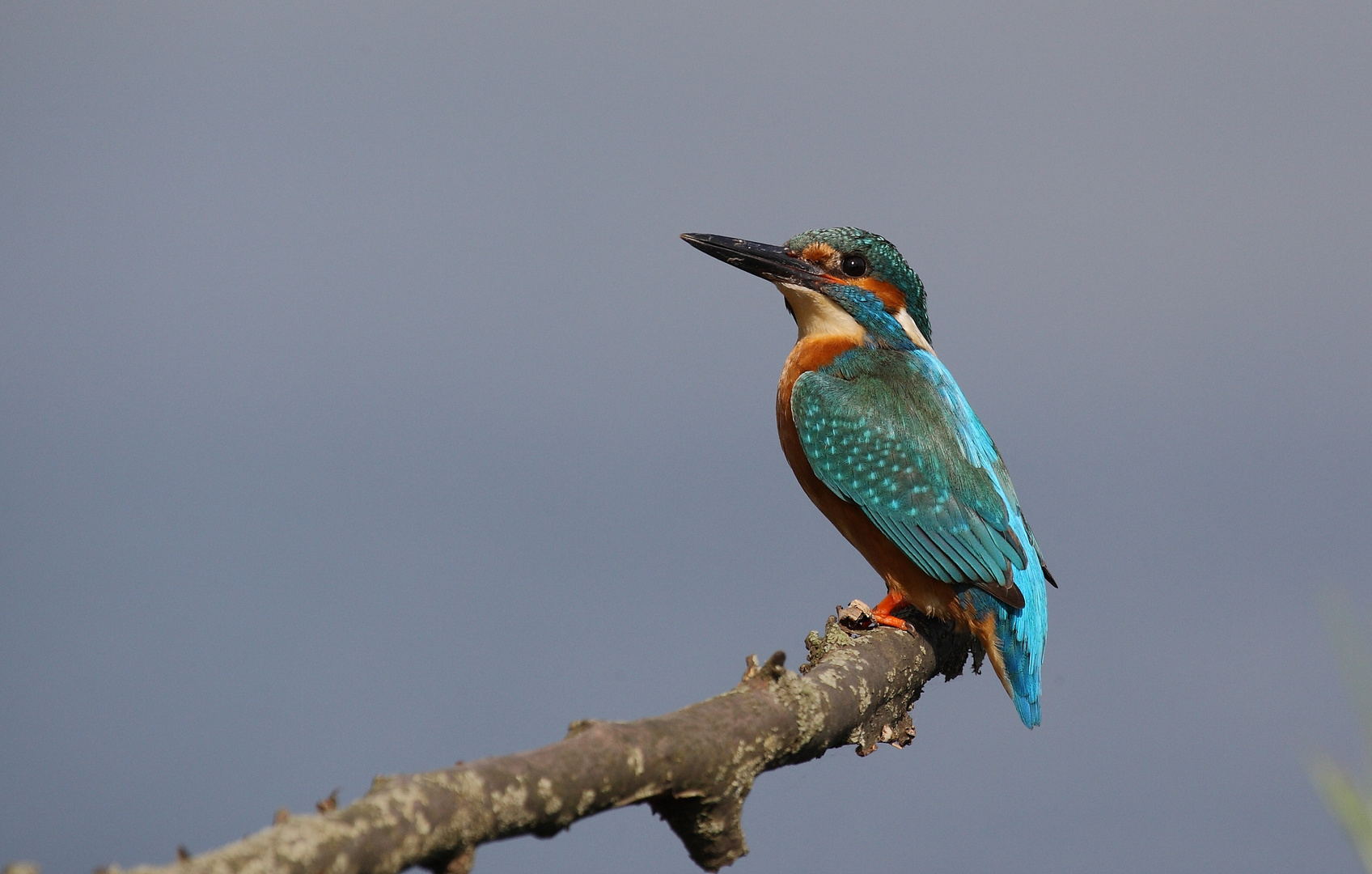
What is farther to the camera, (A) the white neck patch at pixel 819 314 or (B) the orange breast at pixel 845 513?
(A) the white neck patch at pixel 819 314

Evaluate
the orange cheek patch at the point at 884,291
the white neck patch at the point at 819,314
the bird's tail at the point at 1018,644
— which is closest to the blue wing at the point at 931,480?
the bird's tail at the point at 1018,644

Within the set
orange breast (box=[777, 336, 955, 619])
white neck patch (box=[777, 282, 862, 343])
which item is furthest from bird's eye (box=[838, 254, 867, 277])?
orange breast (box=[777, 336, 955, 619])

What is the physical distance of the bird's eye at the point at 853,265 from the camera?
4.79 meters

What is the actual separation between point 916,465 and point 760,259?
1.06 metres

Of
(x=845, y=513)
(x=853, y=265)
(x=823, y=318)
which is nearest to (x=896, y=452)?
(x=845, y=513)

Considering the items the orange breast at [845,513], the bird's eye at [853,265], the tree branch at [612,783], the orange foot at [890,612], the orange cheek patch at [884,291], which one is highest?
the bird's eye at [853,265]

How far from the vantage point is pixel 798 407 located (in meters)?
4.47

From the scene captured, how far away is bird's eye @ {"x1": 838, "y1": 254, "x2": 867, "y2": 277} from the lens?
4785 mm

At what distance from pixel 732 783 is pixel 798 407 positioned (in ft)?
7.85

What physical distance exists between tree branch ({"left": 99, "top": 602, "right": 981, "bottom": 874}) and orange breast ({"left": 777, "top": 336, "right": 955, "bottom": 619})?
1.09 m

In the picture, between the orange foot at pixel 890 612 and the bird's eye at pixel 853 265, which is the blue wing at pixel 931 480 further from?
the bird's eye at pixel 853 265

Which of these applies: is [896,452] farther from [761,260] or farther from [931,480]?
[761,260]

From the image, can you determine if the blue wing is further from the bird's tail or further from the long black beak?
the long black beak

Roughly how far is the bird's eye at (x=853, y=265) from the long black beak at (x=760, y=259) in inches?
3.4
